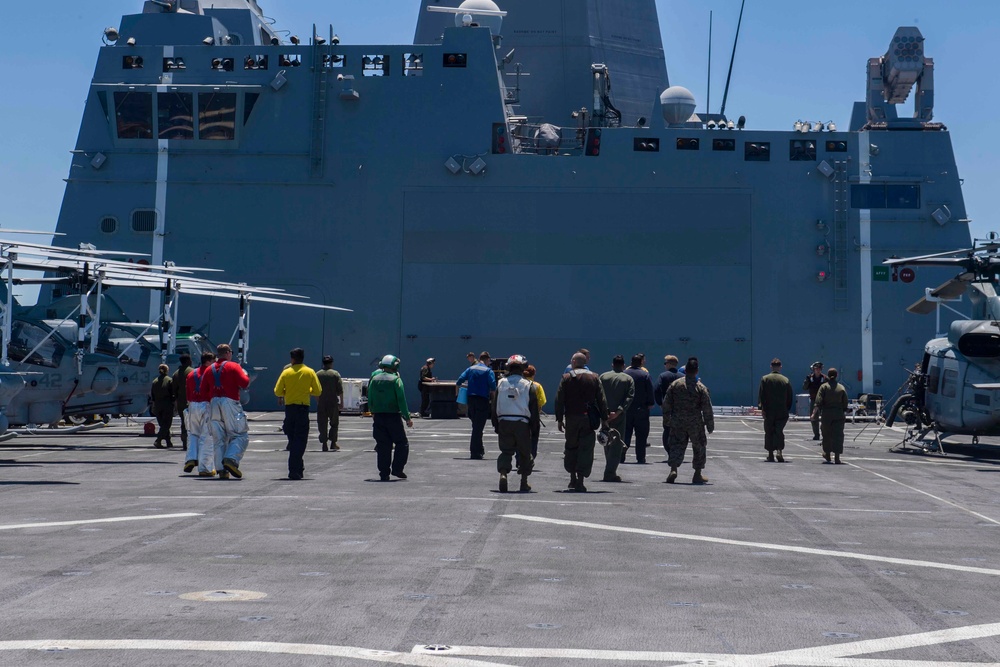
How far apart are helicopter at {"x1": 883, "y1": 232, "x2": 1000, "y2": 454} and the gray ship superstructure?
9.98 meters

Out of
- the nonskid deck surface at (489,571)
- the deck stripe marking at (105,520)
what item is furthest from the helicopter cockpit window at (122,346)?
the deck stripe marking at (105,520)

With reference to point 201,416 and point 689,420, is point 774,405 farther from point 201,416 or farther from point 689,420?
point 201,416

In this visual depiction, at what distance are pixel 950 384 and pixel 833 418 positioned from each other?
364 centimetres

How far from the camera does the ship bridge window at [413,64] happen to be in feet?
107

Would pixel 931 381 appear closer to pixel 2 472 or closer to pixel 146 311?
pixel 2 472

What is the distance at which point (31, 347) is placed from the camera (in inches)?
745

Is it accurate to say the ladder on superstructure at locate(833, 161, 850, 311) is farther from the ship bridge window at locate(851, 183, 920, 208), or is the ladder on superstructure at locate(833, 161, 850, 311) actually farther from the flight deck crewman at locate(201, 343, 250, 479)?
the flight deck crewman at locate(201, 343, 250, 479)

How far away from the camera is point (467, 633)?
19.8 feet

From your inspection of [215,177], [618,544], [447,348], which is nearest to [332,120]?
[215,177]

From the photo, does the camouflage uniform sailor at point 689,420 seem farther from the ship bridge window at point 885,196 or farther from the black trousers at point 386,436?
the ship bridge window at point 885,196

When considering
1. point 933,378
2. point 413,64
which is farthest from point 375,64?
point 933,378

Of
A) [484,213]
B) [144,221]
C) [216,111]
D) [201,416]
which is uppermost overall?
[216,111]

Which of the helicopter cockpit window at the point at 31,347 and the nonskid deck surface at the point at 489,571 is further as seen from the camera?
the helicopter cockpit window at the point at 31,347

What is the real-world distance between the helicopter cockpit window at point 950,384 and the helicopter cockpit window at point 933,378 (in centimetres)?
25
